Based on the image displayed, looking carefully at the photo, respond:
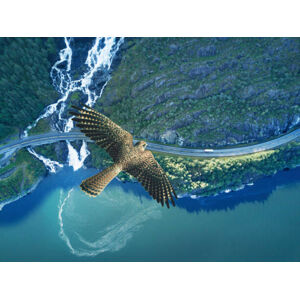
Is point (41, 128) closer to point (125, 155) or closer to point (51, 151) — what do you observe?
point (51, 151)

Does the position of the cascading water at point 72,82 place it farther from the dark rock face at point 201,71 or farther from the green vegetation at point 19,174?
the dark rock face at point 201,71

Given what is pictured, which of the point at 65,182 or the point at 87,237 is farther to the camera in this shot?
the point at 65,182

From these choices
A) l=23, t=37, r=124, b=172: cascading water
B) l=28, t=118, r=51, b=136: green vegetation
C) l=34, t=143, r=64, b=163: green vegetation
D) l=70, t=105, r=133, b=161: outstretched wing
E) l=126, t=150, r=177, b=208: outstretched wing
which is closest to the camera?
l=126, t=150, r=177, b=208: outstretched wing

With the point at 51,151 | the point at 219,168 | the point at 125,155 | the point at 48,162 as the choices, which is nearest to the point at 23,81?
the point at 51,151

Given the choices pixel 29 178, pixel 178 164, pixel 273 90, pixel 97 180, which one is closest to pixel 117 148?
pixel 97 180

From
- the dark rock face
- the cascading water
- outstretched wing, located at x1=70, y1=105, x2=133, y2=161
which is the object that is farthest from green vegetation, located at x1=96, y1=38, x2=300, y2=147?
outstretched wing, located at x1=70, y1=105, x2=133, y2=161

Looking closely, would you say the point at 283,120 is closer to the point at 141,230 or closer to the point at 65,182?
the point at 141,230

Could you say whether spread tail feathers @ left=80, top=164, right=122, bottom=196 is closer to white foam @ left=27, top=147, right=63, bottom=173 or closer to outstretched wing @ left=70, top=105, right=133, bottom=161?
outstretched wing @ left=70, top=105, right=133, bottom=161
